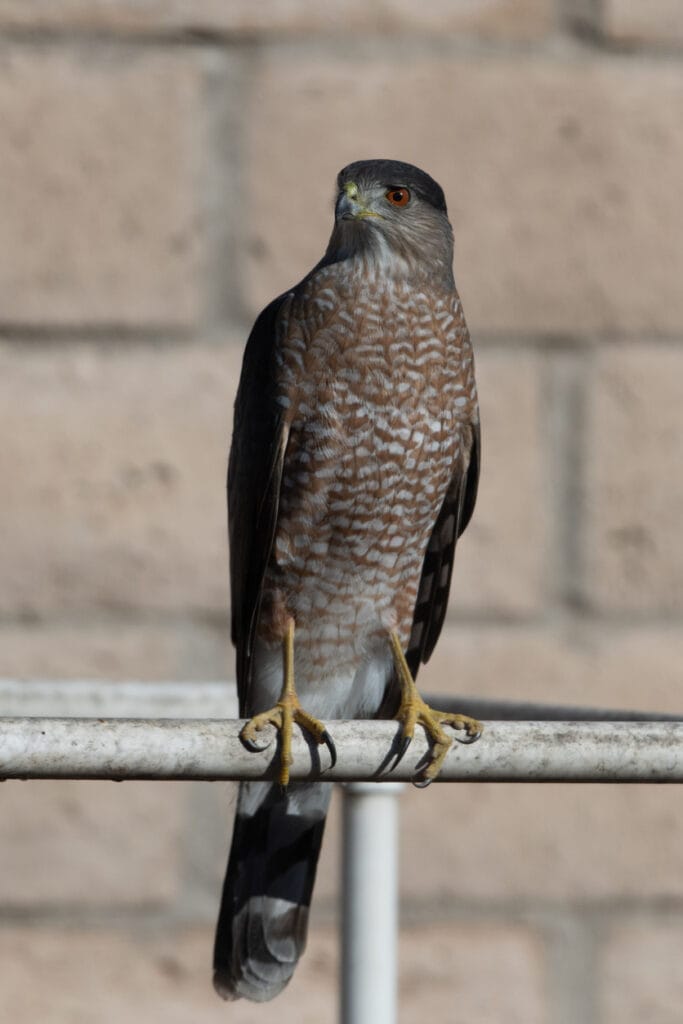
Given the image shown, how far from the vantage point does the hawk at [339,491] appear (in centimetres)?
202

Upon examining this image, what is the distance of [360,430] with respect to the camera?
2.03 meters

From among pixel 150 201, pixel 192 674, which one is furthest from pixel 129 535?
pixel 150 201

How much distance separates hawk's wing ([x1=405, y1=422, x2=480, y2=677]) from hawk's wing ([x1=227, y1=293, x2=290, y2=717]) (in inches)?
11.3

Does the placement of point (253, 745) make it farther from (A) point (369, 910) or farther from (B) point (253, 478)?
(B) point (253, 478)

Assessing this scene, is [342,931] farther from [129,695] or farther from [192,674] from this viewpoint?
[192,674]

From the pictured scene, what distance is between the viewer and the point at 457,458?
2.14m

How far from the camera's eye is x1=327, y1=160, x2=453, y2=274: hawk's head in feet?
6.92

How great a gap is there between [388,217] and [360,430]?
0.29 m

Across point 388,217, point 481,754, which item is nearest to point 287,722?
point 481,754

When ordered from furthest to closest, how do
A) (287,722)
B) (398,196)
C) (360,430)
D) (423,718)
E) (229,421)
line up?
(229,421)
(398,196)
(360,430)
(423,718)
(287,722)

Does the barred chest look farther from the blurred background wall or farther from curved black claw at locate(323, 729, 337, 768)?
curved black claw at locate(323, 729, 337, 768)

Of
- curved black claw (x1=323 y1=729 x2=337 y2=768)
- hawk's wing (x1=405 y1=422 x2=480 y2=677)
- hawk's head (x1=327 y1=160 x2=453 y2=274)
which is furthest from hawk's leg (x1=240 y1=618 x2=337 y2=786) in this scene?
hawk's head (x1=327 y1=160 x2=453 y2=274)

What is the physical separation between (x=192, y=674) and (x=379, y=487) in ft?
2.00

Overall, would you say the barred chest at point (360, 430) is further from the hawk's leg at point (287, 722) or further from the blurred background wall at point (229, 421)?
the blurred background wall at point (229, 421)
